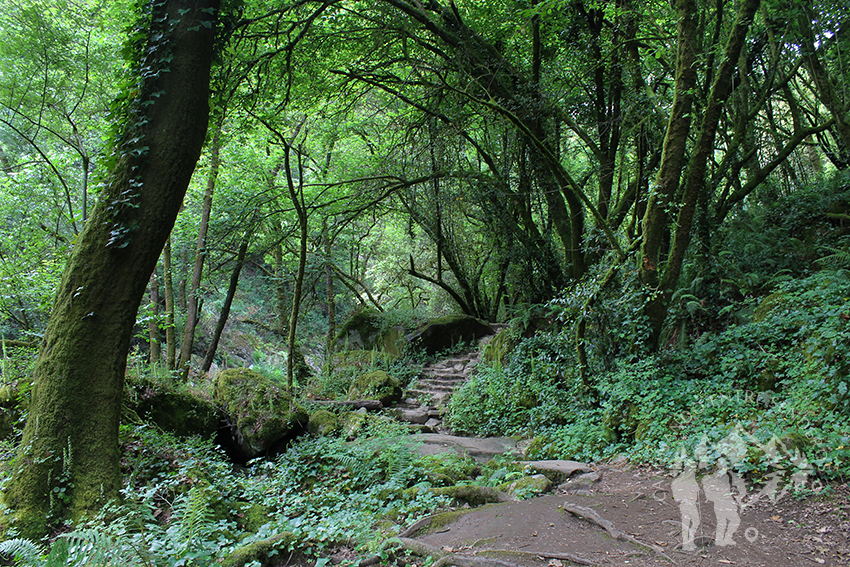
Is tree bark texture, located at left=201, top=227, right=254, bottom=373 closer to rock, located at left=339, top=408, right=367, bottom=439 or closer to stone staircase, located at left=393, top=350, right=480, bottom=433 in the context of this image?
rock, located at left=339, top=408, right=367, bottom=439

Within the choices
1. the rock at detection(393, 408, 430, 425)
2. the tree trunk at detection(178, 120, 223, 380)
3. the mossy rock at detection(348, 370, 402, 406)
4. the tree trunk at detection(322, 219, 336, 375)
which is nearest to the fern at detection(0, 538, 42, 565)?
the tree trunk at detection(178, 120, 223, 380)

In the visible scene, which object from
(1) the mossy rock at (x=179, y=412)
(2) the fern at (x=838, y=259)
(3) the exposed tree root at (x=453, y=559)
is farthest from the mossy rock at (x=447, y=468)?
(2) the fern at (x=838, y=259)

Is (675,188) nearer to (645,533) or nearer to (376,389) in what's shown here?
(645,533)

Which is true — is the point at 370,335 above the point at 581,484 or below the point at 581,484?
above

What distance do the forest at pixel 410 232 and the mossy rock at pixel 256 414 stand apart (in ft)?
0.14

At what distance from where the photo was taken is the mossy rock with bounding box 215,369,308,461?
5871 millimetres

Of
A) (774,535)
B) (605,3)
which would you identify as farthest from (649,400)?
(605,3)

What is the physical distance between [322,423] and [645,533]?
15.5 feet

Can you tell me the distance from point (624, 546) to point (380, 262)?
1504 cm

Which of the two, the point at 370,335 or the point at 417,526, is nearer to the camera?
the point at 417,526

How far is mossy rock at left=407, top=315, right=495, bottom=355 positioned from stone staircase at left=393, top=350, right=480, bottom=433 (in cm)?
53

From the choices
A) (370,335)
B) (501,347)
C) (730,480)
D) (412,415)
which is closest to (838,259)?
(730,480)

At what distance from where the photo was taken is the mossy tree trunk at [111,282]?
328 cm

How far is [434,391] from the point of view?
1031cm
